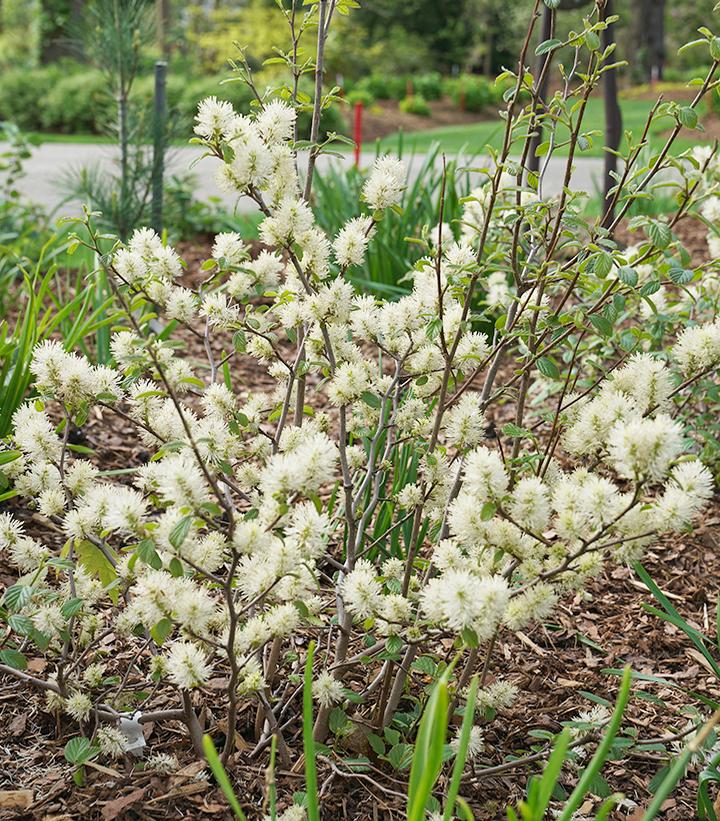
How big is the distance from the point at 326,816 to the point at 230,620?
1.63ft

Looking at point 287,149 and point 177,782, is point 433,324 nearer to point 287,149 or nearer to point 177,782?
point 287,149

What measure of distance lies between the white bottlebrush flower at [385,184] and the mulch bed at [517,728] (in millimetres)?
860

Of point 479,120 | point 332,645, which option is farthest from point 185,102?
point 332,645

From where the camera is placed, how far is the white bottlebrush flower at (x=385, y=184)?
5.76ft

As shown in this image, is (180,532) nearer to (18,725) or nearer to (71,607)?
(71,607)

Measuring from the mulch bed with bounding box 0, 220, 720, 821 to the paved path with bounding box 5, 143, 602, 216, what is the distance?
5.92 m

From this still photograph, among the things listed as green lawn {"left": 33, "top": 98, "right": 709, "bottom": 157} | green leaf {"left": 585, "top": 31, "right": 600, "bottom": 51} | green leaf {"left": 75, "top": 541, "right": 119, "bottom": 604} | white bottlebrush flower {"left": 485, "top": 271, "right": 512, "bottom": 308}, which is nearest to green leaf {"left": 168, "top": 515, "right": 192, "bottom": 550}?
green leaf {"left": 75, "top": 541, "right": 119, "bottom": 604}

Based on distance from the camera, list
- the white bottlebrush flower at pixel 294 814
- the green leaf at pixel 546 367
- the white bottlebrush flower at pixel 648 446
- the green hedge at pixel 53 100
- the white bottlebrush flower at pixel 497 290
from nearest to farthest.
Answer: the white bottlebrush flower at pixel 648 446 < the white bottlebrush flower at pixel 294 814 < the green leaf at pixel 546 367 < the white bottlebrush flower at pixel 497 290 < the green hedge at pixel 53 100

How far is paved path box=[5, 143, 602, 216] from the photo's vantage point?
8781 millimetres

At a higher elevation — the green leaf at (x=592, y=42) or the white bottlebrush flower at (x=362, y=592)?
the green leaf at (x=592, y=42)

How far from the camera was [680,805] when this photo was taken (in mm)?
1908

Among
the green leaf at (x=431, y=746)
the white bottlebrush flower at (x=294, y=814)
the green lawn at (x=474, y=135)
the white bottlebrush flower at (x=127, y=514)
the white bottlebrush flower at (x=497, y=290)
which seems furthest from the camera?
the green lawn at (x=474, y=135)

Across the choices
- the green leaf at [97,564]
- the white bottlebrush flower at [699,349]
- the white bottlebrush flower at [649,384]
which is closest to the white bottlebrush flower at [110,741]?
the green leaf at [97,564]

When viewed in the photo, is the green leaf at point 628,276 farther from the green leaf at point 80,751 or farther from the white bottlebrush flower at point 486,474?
the green leaf at point 80,751
